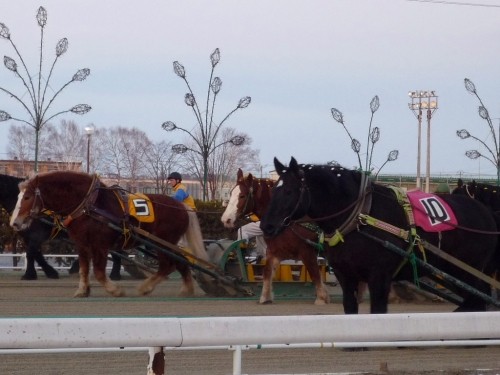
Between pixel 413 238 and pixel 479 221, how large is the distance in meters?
1.23

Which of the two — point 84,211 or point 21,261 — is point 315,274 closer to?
point 84,211

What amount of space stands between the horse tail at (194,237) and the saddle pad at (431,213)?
659cm

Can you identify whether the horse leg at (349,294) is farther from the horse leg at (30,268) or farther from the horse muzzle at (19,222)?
the horse leg at (30,268)

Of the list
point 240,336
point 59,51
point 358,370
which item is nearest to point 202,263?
point 358,370

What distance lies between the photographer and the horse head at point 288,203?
10.2 metres

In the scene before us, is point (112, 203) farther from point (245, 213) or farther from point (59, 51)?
point (59, 51)

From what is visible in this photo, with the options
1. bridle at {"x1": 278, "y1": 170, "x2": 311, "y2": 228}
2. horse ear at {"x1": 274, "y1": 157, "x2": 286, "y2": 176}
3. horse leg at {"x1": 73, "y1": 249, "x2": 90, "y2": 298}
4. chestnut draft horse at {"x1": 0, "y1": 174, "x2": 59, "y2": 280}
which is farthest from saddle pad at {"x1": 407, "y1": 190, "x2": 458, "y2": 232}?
chestnut draft horse at {"x1": 0, "y1": 174, "x2": 59, "y2": 280}

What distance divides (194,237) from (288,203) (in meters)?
7.10

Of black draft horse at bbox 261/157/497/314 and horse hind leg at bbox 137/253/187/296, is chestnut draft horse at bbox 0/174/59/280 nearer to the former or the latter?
horse hind leg at bbox 137/253/187/296

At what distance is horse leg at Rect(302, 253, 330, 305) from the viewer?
1534cm

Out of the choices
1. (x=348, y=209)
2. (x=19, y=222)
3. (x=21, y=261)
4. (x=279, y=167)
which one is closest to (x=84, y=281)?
(x=19, y=222)

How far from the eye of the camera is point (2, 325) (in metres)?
6.62

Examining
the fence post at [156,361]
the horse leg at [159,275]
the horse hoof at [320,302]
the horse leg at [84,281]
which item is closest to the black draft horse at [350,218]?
the fence post at [156,361]

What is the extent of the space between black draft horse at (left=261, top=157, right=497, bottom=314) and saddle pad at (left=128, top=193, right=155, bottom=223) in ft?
20.8
